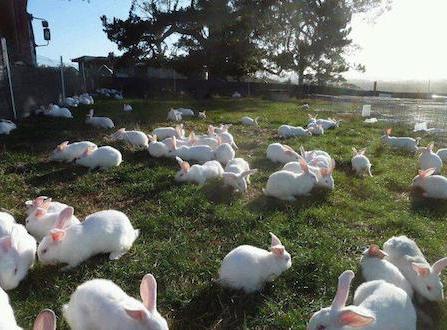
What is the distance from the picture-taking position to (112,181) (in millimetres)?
6578

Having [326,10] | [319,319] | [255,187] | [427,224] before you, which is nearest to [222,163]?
[255,187]

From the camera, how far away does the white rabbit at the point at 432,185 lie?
6094 millimetres

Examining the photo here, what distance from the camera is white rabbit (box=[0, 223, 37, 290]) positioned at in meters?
3.58

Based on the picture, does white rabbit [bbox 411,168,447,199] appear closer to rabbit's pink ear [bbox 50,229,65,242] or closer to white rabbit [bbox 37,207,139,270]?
white rabbit [bbox 37,207,139,270]

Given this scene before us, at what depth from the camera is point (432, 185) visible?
618cm

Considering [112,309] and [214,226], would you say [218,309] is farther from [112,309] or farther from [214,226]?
[214,226]

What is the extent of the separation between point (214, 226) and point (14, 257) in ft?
6.74

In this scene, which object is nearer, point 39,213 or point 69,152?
point 39,213

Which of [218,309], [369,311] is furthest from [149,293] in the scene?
[369,311]

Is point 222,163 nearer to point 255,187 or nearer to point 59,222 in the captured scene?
point 255,187

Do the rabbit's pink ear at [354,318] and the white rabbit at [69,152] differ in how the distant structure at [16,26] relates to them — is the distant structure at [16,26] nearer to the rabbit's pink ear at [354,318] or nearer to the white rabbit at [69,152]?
the white rabbit at [69,152]

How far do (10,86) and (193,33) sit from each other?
16201 mm

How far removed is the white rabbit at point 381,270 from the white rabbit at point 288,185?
1.99 m

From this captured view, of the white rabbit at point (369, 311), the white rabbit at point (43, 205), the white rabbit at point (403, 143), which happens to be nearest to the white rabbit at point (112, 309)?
the white rabbit at point (369, 311)
